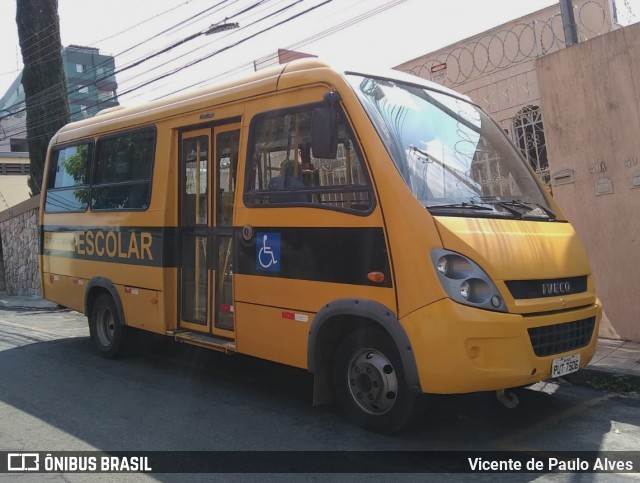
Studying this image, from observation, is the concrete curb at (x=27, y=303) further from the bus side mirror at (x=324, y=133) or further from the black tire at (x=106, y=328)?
the bus side mirror at (x=324, y=133)

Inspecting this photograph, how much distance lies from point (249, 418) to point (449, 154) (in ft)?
8.80

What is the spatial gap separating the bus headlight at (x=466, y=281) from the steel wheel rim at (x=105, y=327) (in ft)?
15.9

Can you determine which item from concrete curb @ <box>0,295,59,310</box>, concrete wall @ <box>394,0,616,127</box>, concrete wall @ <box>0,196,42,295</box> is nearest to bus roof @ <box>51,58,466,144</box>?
concrete wall @ <box>394,0,616,127</box>

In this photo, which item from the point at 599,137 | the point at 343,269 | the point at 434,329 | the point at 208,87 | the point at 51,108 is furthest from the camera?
the point at 51,108

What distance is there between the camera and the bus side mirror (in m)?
4.27

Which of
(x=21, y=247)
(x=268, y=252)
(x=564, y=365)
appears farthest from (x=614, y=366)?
(x=21, y=247)

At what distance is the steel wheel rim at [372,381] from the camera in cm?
416

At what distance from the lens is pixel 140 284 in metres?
6.41

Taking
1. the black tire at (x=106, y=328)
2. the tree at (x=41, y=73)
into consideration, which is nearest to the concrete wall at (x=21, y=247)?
the tree at (x=41, y=73)

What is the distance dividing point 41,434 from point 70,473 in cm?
90

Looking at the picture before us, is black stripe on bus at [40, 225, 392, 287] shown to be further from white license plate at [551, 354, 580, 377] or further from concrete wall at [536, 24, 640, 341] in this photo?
concrete wall at [536, 24, 640, 341]

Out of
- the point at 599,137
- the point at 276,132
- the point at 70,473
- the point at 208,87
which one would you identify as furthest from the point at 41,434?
the point at 599,137

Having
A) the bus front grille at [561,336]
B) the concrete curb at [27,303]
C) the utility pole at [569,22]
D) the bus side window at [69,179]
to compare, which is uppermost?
the utility pole at [569,22]

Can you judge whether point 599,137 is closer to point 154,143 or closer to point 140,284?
point 154,143
